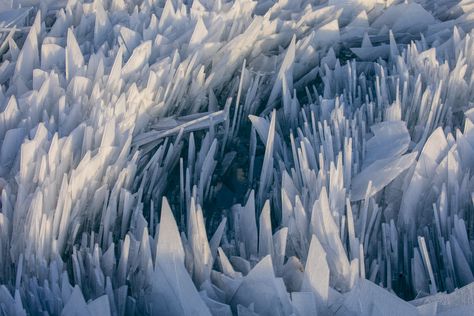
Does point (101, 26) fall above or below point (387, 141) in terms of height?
above

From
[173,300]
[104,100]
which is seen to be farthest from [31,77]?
[173,300]

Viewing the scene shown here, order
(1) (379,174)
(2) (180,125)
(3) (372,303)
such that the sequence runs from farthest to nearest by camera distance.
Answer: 1. (2) (180,125)
2. (1) (379,174)
3. (3) (372,303)

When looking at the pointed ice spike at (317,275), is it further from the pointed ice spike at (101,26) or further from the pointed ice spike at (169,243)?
the pointed ice spike at (101,26)

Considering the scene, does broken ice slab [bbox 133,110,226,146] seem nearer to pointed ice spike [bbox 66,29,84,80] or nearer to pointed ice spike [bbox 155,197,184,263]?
pointed ice spike [bbox 66,29,84,80]

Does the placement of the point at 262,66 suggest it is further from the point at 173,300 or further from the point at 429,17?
the point at 173,300

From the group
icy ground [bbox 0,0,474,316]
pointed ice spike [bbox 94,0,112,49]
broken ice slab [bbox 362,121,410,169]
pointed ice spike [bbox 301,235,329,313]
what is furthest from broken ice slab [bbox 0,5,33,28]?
pointed ice spike [bbox 301,235,329,313]

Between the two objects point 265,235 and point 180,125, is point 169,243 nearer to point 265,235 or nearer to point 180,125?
point 265,235

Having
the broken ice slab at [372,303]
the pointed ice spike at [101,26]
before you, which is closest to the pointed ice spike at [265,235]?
the broken ice slab at [372,303]

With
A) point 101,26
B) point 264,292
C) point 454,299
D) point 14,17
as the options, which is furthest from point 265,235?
point 14,17
